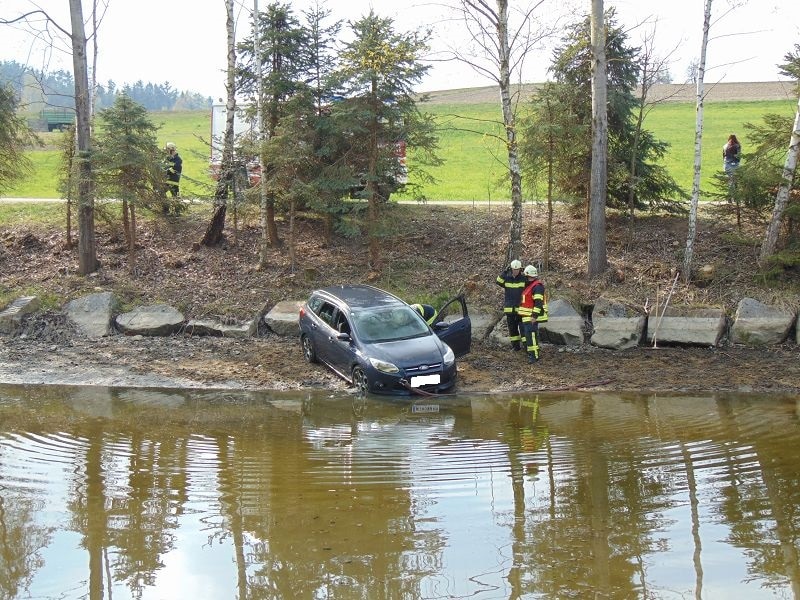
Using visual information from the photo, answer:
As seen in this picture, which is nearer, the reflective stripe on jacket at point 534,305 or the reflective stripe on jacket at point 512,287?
the reflective stripe on jacket at point 534,305

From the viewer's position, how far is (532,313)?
1540 centimetres

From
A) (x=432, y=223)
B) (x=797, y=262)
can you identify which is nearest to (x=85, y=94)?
(x=432, y=223)

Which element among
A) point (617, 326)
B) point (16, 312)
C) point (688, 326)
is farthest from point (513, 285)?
point (16, 312)

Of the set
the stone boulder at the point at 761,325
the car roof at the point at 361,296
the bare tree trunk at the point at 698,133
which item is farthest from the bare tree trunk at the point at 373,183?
the stone boulder at the point at 761,325

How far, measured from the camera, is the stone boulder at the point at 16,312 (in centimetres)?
1762

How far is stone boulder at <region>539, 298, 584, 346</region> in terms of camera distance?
16.4 m

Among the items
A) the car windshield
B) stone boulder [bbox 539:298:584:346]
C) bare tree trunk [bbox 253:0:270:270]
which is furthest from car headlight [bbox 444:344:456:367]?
bare tree trunk [bbox 253:0:270:270]

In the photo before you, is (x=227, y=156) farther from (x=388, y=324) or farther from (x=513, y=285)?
(x=513, y=285)

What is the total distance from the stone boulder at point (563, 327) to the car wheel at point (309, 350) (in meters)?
4.76

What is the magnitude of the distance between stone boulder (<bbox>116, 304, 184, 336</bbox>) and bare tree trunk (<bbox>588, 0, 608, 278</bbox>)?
9.52m

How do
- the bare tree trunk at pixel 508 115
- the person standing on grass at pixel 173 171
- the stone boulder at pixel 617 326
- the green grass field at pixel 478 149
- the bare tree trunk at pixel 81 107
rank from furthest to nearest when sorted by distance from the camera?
the green grass field at pixel 478 149
the person standing on grass at pixel 173 171
the bare tree trunk at pixel 81 107
the bare tree trunk at pixel 508 115
the stone boulder at pixel 617 326

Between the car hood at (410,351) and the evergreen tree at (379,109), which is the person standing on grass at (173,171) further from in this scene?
the car hood at (410,351)

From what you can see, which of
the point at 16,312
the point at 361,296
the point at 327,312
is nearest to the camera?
the point at 327,312

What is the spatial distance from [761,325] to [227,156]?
506 inches
